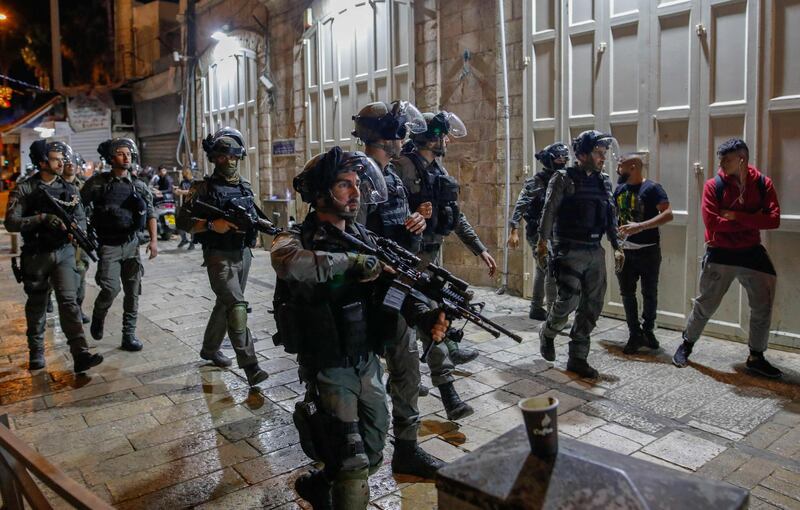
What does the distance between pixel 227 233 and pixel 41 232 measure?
1707 millimetres

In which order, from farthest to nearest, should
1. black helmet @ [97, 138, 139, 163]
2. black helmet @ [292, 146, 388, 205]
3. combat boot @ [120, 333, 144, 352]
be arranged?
combat boot @ [120, 333, 144, 352] < black helmet @ [97, 138, 139, 163] < black helmet @ [292, 146, 388, 205]

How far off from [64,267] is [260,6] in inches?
388

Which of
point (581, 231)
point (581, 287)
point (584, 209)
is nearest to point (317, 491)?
point (581, 287)

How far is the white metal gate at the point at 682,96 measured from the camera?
575cm

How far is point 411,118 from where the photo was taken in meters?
4.74

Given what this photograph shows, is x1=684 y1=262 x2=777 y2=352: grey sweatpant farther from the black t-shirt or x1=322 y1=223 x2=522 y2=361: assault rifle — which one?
x1=322 y1=223 x2=522 y2=361: assault rifle

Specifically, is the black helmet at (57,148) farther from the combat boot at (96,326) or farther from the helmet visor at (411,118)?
the helmet visor at (411,118)

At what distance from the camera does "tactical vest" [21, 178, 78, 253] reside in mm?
5473

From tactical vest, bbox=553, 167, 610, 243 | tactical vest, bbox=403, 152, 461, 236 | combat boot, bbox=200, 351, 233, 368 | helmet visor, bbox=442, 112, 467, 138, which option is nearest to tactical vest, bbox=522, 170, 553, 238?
tactical vest, bbox=553, 167, 610, 243

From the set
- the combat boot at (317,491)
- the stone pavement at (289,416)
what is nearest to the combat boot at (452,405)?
the stone pavement at (289,416)

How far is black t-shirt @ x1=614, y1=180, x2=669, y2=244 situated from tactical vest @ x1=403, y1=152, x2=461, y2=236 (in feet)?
6.28

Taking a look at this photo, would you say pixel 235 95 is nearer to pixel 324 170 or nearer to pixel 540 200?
pixel 540 200

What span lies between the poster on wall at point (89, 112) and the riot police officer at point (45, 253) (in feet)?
64.4

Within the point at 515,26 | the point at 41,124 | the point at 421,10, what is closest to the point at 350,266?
the point at 515,26
